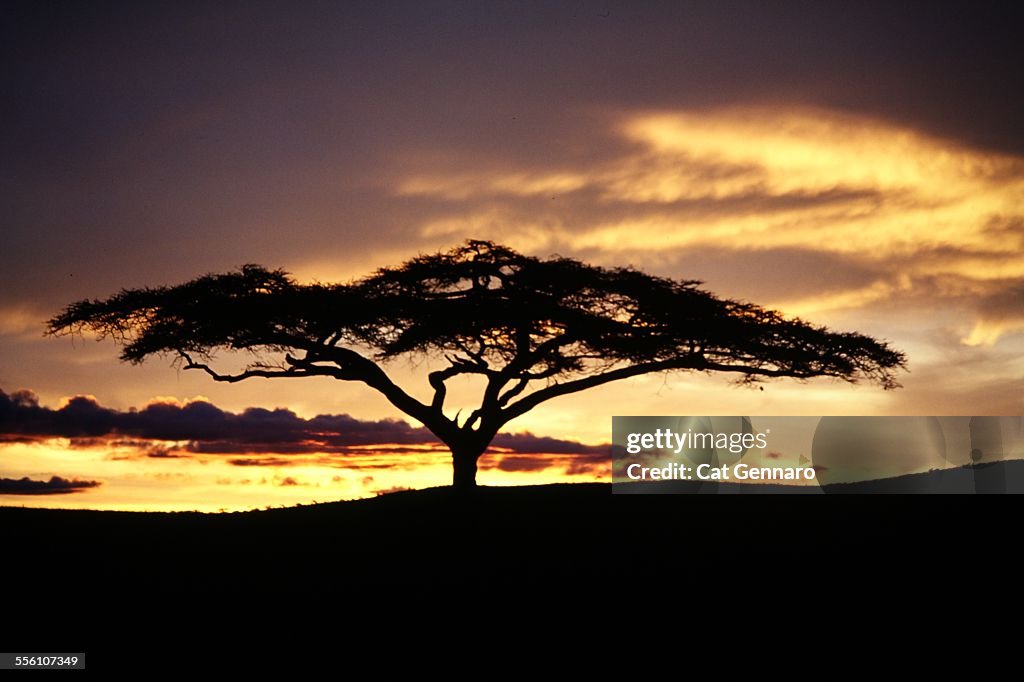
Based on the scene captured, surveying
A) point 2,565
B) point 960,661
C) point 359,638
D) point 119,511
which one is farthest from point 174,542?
point 960,661

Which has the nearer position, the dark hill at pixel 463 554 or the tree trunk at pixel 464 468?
the dark hill at pixel 463 554

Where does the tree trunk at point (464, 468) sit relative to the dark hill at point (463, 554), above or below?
above

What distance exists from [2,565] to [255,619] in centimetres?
826

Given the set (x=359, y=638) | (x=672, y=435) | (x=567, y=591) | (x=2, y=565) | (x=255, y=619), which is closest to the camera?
(x=359, y=638)

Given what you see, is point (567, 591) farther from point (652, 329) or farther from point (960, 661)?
point (652, 329)

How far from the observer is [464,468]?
102ft

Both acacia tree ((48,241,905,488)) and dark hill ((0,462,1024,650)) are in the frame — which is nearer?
dark hill ((0,462,1024,650))

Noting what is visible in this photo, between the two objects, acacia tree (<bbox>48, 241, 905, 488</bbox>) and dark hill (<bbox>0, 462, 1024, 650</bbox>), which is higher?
acacia tree (<bbox>48, 241, 905, 488</bbox>)

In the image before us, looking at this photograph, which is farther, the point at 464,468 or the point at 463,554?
the point at 464,468

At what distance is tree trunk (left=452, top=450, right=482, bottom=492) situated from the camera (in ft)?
102

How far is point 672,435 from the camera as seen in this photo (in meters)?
28.5

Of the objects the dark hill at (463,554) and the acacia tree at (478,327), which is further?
the acacia tree at (478,327)

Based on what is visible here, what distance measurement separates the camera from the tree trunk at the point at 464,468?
31.1 m

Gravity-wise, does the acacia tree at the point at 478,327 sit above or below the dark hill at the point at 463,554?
above
